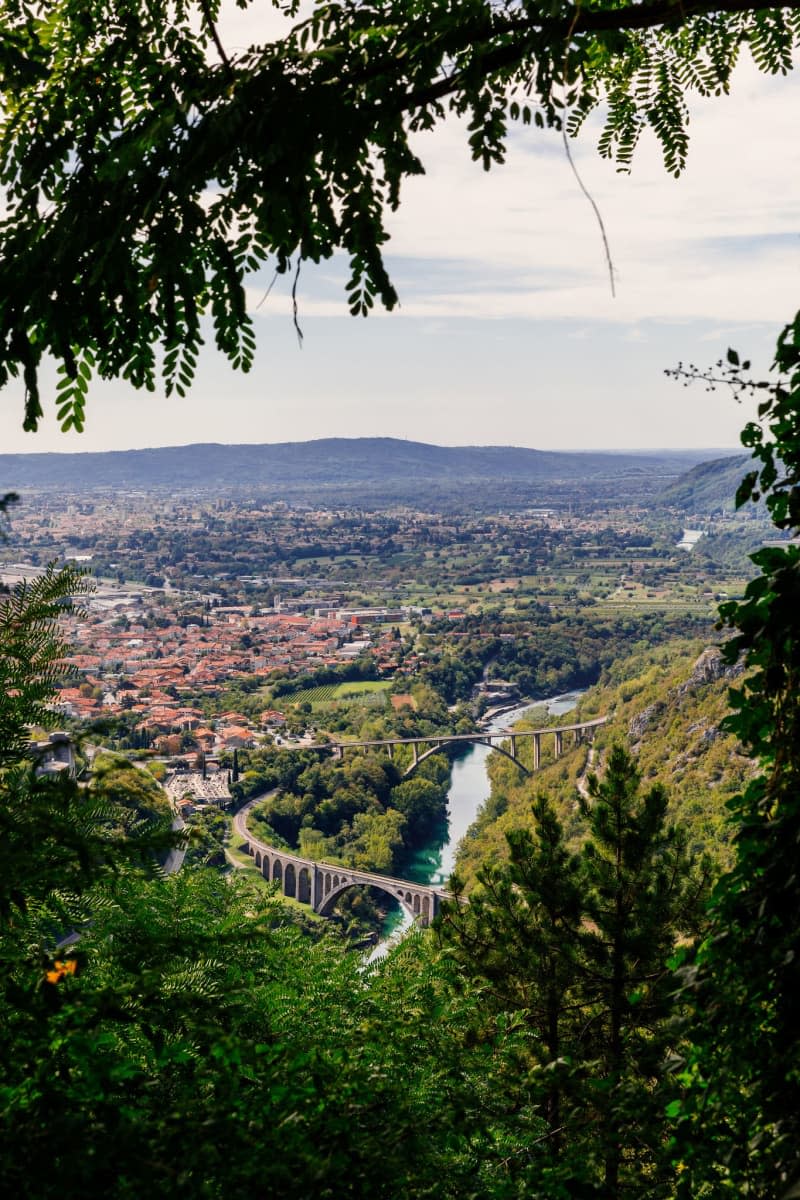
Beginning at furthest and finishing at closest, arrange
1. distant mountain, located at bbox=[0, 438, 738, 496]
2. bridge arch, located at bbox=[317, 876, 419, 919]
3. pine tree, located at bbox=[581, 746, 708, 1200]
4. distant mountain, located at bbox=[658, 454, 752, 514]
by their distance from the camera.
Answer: distant mountain, located at bbox=[0, 438, 738, 496], distant mountain, located at bbox=[658, 454, 752, 514], bridge arch, located at bbox=[317, 876, 419, 919], pine tree, located at bbox=[581, 746, 708, 1200]

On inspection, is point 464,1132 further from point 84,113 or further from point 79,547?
point 79,547

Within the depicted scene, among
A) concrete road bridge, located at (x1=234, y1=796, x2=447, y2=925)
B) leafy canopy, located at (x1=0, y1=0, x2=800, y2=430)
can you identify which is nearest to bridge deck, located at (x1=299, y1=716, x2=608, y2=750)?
concrete road bridge, located at (x1=234, y1=796, x2=447, y2=925)

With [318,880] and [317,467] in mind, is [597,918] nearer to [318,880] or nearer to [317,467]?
[318,880]

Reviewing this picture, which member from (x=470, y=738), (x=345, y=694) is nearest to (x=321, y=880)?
(x=470, y=738)

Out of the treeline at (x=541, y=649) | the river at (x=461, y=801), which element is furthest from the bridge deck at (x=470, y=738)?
the treeline at (x=541, y=649)

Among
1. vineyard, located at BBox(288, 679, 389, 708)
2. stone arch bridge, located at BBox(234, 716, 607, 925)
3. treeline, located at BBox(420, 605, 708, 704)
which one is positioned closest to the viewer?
stone arch bridge, located at BBox(234, 716, 607, 925)

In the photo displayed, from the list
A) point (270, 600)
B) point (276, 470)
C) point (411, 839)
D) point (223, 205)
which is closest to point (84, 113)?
point (223, 205)

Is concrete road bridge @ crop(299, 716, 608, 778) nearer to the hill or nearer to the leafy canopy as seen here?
the hill

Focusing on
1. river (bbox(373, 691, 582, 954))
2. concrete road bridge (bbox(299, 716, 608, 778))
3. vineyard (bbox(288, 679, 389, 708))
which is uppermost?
concrete road bridge (bbox(299, 716, 608, 778))
